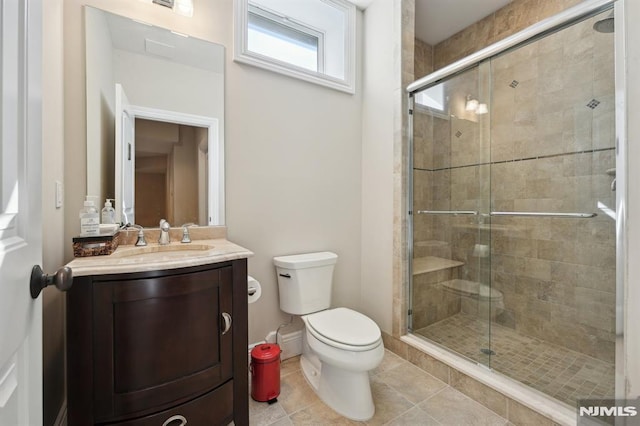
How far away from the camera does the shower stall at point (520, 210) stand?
1.71 m

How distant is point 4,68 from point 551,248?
111 inches

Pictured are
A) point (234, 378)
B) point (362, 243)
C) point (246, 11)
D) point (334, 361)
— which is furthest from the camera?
point (362, 243)

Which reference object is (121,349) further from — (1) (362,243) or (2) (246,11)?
(2) (246,11)

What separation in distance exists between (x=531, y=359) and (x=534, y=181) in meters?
1.24

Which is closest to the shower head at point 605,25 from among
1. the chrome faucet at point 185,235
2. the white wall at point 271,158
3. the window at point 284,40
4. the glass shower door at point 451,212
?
the glass shower door at point 451,212

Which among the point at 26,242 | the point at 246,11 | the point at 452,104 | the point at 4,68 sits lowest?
the point at 26,242

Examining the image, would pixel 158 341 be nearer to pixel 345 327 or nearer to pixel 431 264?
pixel 345 327

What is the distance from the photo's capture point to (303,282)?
1.92m

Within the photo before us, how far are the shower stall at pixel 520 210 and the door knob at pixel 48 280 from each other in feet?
6.50

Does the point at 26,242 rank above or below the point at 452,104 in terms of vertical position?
below

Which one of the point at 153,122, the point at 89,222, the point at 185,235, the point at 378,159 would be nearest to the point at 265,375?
the point at 185,235

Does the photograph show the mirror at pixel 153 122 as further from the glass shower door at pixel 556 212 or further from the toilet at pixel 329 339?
the glass shower door at pixel 556 212

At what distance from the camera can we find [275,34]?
223 centimetres

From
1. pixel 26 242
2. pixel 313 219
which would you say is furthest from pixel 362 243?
pixel 26 242
